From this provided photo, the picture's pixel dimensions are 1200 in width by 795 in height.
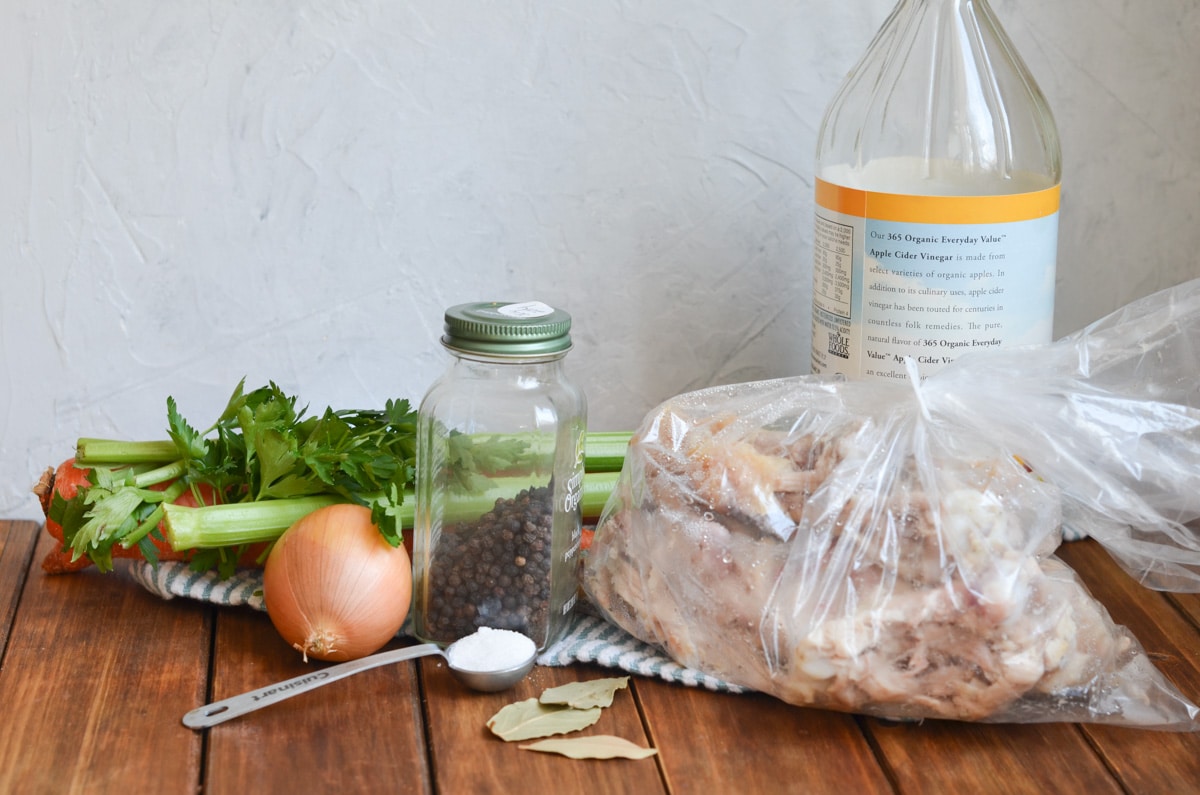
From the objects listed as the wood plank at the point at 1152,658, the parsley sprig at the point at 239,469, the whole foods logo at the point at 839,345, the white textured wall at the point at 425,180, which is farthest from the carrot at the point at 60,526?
the wood plank at the point at 1152,658

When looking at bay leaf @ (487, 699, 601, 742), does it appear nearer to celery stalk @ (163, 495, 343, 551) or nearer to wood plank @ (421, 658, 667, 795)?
wood plank @ (421, 658, 667, 795)

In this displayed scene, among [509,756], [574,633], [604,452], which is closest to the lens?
[509,756]

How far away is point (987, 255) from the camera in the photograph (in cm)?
77

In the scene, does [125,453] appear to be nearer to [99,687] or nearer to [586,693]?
[99,687]

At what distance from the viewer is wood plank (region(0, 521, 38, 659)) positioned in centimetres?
78

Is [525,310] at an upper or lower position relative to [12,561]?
upper

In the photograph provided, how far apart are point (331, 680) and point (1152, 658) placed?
0.49 meters

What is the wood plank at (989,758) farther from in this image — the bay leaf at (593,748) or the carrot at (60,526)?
the carrot at (60,526)

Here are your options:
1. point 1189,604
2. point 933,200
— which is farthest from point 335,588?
point 1189,604

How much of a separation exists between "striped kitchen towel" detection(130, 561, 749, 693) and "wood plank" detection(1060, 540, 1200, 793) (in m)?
0.20

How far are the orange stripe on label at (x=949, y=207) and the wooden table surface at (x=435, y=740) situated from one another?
11.0 inches

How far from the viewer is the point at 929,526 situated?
0.64 metres

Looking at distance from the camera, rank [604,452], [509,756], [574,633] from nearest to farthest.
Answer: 1. [509,756]
2. [574,633]
3. [604,452]

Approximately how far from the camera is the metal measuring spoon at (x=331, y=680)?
64 centimetres
